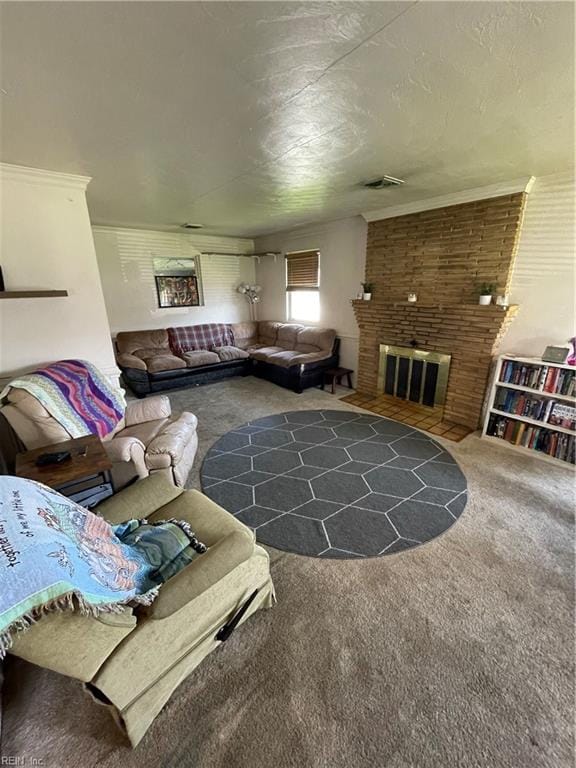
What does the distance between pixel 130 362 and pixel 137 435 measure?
265 cm

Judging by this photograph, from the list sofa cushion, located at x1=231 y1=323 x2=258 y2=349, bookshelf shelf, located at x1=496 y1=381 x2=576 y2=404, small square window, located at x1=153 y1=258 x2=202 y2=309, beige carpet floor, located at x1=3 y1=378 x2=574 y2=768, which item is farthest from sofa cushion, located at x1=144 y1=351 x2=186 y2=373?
bookshelf shelf, located at x1=496 y1=381 x2=576 y2=404

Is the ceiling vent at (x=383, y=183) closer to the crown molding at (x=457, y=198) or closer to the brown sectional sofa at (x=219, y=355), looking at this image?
the crown molding at (x=457, y=198)

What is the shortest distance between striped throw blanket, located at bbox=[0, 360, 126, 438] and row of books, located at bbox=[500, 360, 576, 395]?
3632 millimetres

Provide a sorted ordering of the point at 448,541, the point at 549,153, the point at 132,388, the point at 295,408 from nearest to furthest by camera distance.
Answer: the point at 448,541
the point at 549,153
the point at 295,408
the point at 132,388

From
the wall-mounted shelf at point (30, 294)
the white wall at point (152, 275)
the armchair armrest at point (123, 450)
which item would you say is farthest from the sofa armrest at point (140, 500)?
the white wall at point (152, 275)

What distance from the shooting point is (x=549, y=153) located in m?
2.18

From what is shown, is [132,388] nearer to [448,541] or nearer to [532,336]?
[448,541]

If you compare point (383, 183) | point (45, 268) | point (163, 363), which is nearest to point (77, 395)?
point (45, 268)

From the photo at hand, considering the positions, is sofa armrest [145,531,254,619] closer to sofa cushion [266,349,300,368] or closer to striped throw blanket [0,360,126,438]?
striped throw blanket [0,360,126,438]

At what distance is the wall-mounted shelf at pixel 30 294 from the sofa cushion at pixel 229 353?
297 cm

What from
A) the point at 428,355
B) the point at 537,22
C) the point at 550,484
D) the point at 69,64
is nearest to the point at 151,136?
the point at 69,64

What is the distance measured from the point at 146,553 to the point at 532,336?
3663 millimetres

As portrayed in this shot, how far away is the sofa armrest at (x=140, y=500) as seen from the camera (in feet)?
5.21

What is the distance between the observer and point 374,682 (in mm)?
1280
